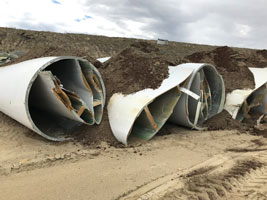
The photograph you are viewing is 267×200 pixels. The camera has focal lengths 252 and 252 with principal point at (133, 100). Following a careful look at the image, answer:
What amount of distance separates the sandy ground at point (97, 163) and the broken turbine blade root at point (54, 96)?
45cm

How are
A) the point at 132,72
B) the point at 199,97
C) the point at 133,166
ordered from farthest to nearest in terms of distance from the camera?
the point at 132,72 → the point at 199,97 → the point at 133,166

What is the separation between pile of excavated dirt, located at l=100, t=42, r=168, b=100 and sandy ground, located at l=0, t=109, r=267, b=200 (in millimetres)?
1338

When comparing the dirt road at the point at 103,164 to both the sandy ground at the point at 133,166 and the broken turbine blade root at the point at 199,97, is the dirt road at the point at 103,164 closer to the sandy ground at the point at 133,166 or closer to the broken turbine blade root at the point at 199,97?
the sandy ground at the point at 133,166

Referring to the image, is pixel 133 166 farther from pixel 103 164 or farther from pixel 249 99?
pixel 249 99

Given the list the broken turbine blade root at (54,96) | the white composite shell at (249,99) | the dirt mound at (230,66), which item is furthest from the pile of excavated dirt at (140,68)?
the broken turbine blade root at (54,96)

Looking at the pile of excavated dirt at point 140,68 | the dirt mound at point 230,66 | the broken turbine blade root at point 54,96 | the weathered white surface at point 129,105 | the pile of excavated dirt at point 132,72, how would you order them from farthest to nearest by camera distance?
the dirt mound at point 230,66 → the pile of excavated dirt at point 132,72 → the pile of excavated dirt at point 140,68 → the weathered white surface at point 129,105 → the broken turbine blade root at point 54,96

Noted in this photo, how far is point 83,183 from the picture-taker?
11.5ft

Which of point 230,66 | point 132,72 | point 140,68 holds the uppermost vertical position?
point 230,66

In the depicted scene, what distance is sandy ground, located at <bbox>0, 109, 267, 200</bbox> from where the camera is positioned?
130 inches

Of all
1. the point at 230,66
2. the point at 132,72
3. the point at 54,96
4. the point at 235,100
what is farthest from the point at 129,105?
the point at 230,66

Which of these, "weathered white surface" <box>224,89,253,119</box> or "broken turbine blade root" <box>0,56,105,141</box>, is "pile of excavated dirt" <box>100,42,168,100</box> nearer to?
"broken turbine blade root" <box>0,56,105,141</box>

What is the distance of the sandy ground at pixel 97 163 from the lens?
3299mm

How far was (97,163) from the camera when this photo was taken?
14.0ft

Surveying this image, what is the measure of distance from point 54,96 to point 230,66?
6.60 m
